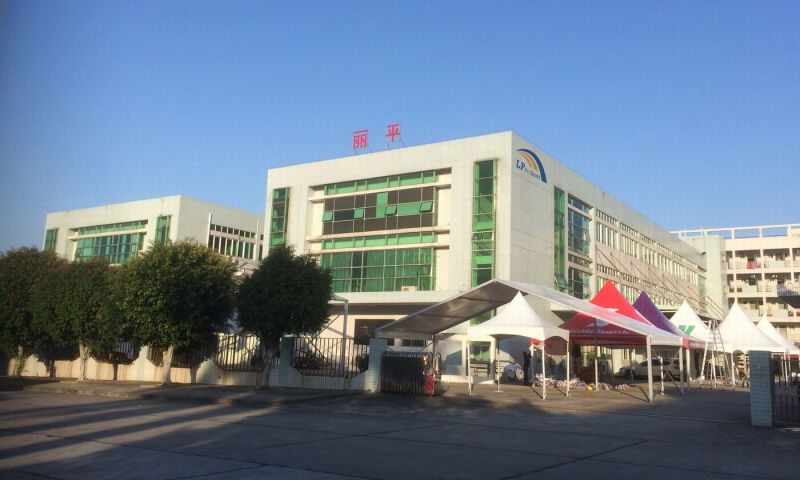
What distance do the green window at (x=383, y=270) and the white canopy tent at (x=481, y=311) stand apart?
1438 centimetres

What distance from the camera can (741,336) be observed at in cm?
3356

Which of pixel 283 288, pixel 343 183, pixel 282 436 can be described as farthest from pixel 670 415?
pixel 343 183

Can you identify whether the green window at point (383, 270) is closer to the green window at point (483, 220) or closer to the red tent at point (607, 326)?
the green window at point (483, 220)

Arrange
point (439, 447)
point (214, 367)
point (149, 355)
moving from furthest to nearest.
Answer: point (149, 355)
point (214, 367)
point (439, 447)

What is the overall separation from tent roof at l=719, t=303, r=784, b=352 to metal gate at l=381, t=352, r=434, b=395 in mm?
18895

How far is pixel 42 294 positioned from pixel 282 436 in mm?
21552

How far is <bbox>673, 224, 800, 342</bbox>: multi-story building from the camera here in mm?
80000

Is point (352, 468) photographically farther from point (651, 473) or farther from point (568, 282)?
point (568, 282)

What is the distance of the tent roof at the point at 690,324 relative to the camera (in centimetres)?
3359

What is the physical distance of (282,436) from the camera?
1237 centimetres

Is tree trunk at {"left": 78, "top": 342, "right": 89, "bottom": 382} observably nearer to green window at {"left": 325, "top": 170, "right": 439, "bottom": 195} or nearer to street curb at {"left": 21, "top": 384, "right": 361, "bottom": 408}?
street curb at {"left": 21, "top": 384, "right": 361, "bottom": 408}

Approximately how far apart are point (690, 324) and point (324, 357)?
20.3m

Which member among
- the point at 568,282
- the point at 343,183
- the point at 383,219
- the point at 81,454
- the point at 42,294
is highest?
the point at 343,183

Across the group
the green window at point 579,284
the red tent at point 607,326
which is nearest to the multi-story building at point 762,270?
the green window at point 579,284
